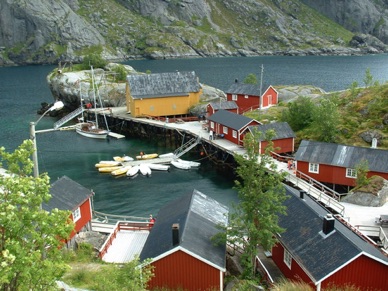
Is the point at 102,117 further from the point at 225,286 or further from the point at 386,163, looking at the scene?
the point at 225,286

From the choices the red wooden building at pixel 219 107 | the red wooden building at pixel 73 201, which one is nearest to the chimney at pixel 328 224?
A: the red wooden building at pixel 73 201

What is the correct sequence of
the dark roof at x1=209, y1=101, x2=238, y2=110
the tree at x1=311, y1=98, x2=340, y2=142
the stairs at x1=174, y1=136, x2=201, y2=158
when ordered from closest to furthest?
the tree at x1=311, y1=98, x2=340, y2=142 < the stairs at x1=174, y1=136, x2=201, y2=158 < the dark roof at x1=209, y1=101, x2=238, y2=110

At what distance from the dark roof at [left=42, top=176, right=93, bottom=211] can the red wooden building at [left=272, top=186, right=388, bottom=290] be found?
44.9ft

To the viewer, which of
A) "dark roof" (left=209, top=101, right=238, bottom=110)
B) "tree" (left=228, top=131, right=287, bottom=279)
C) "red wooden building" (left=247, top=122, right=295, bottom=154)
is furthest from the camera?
"dark roof" (left=209, top=101, right=238, bottom=110)

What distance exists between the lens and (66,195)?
91.8 feet

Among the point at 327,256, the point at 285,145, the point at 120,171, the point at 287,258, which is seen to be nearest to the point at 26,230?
the point at 327,256

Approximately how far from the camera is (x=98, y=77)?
84562 mm

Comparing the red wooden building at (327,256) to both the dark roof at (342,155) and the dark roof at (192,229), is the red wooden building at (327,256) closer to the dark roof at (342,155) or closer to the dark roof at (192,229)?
the dark roof at (192,229)

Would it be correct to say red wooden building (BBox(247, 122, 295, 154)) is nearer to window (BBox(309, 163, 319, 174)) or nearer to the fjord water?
the fjord water

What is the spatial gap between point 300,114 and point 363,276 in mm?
33894

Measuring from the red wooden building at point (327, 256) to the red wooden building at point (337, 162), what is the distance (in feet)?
47.4

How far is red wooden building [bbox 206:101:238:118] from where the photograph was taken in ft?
205

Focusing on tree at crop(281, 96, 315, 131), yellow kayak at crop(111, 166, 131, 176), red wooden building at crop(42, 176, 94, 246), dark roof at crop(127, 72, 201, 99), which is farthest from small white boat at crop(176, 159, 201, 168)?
red wooden building at crop(42, 176, 94, 246)

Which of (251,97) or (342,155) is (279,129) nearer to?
(342,155)
